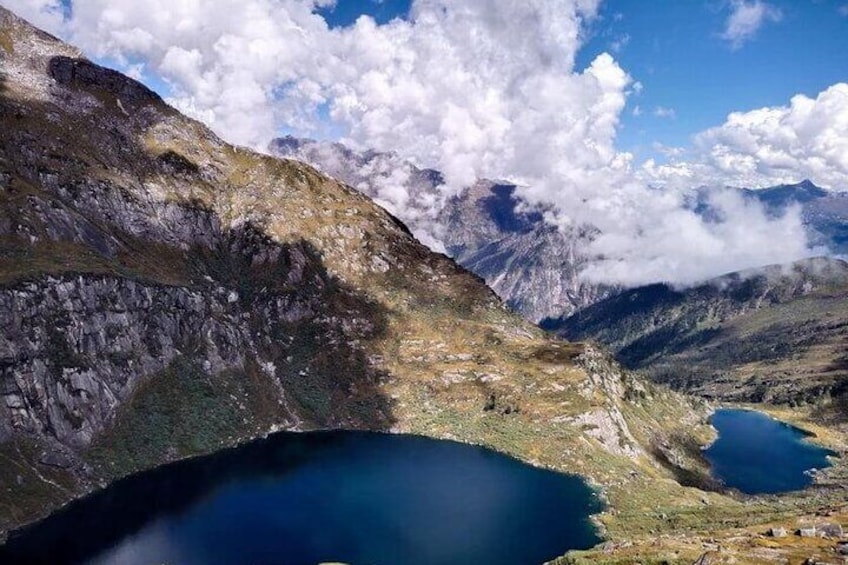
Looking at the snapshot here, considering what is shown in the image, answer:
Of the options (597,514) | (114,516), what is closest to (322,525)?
(114,516)

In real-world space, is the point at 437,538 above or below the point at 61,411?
below

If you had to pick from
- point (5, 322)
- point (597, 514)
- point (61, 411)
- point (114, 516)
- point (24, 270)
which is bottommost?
point (597, 514)

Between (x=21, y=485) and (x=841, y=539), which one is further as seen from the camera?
(x=21, y=485)

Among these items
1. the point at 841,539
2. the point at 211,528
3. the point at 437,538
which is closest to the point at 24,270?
the point at 211,528

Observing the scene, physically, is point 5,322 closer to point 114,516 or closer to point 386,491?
point 114,516

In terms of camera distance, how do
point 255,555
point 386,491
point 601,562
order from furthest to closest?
point 386,491 → point 255,555 → point 601,562

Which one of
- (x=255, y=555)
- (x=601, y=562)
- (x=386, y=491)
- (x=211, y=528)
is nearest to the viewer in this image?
(x=601, y=562)

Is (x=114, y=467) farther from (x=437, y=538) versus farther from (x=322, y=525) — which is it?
(x=437, y=538)
